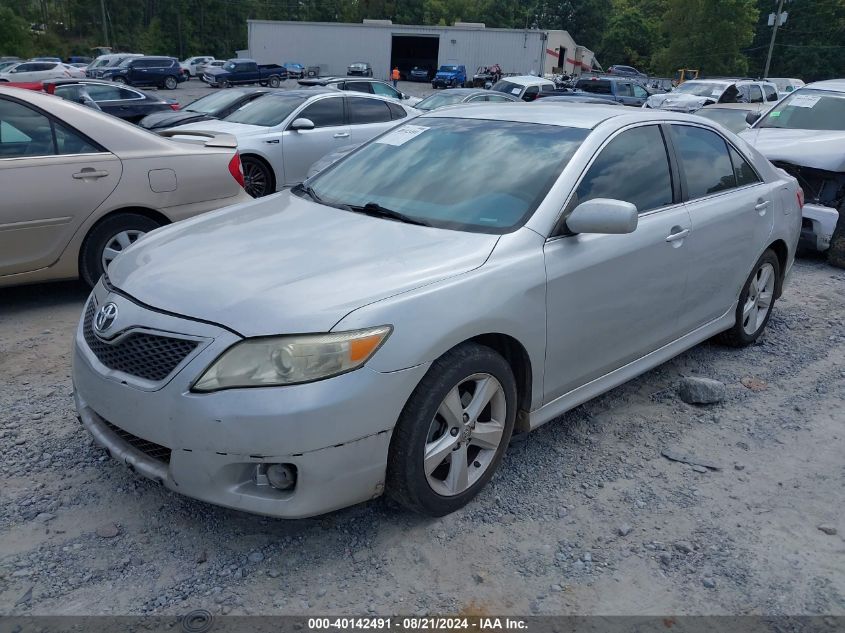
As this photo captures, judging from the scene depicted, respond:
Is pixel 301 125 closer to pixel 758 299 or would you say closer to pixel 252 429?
pixel 758 299

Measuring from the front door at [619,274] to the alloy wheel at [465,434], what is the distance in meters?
0.34

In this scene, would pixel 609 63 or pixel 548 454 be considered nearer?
pixel 548 454

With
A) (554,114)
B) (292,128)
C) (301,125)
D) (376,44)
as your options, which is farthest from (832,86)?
(376,44)

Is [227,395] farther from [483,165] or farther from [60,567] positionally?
[483,165]

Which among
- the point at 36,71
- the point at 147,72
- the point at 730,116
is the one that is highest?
the point at 730,116

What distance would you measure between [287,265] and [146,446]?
0.87 metres

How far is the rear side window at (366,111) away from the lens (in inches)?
406

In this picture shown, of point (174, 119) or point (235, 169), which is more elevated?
point (235, 169)

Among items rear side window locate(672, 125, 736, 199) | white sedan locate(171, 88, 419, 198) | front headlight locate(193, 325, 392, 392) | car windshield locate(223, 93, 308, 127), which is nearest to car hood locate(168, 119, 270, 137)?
white sedan locate(171, 88, 419, 198)

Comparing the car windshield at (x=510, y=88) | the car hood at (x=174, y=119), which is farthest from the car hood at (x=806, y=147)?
the car windshield at (x=510, y=88)

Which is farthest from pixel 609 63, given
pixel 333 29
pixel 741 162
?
pixel 741 162

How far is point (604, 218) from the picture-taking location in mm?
3102

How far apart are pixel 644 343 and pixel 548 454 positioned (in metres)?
0.81

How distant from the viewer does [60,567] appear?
103 inches
